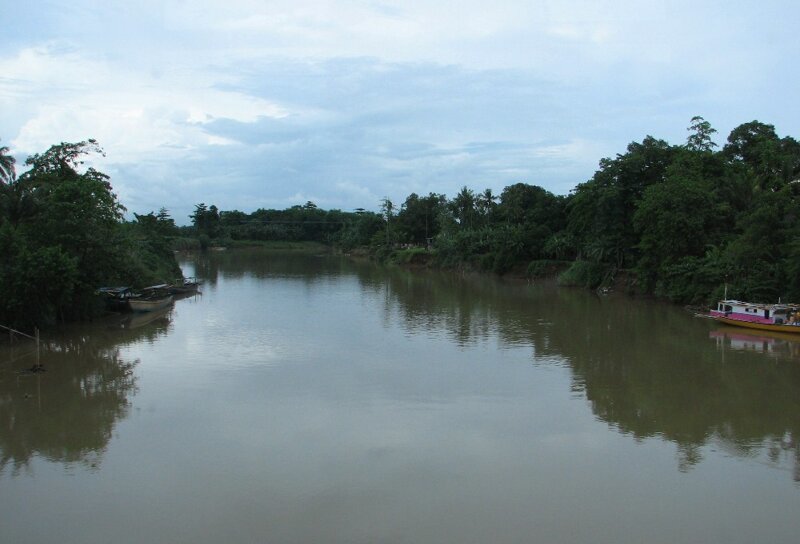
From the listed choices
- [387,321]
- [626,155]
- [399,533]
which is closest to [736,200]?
[626,155]

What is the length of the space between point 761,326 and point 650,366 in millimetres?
7533

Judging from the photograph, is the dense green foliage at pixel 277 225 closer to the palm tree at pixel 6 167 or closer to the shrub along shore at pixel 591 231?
the shrub along shore at pixel 591 231

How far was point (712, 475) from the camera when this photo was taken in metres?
10.2

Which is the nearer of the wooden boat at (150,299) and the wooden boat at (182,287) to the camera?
the wooden boat at (150,299)

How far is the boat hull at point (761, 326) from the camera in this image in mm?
22062

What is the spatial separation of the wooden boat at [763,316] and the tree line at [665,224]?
6.19ft

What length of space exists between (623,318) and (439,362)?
40.4ft

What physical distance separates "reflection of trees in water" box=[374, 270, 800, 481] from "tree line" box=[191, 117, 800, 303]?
2.46m

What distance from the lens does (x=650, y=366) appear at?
1791 centimetres

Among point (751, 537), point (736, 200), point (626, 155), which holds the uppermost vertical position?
point (626, 155)

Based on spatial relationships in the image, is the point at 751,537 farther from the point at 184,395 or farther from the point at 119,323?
the point at 119,323

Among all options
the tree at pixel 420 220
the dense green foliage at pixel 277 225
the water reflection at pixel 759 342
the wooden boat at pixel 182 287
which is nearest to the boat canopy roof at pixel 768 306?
the water reflection at pixel 759 342

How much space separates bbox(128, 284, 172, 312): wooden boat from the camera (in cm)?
2719

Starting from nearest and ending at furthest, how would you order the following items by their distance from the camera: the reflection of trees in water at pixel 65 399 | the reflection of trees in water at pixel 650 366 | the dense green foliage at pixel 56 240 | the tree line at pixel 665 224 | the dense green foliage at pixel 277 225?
the reflection of trees in water at pixel 65 399, the reflection of trees in water at pixel 650 366, the dense green foliage at pixel 56 240, the tree line at pixel 665 224, the dense green foliage at pixel 277 225
